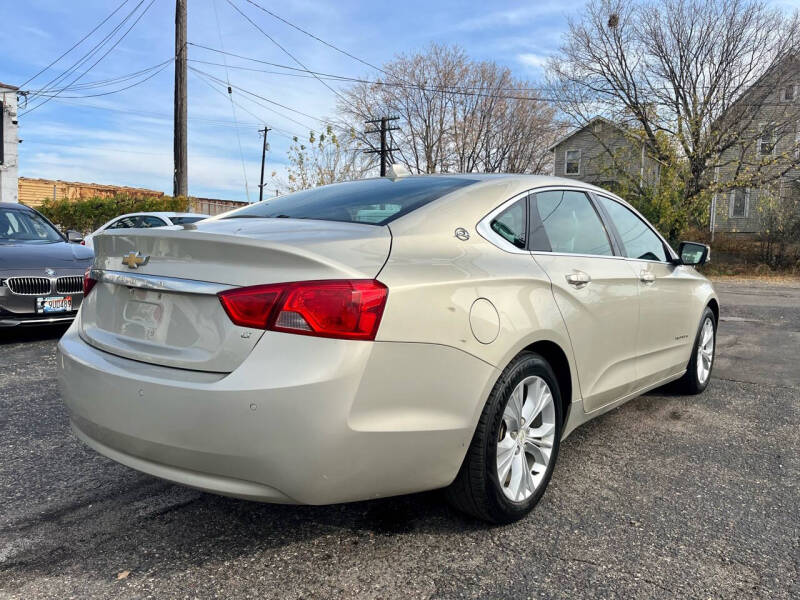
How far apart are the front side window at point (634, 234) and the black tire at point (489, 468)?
1.56m

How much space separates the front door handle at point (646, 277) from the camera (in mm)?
3798

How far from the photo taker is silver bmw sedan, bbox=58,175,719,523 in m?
2.08

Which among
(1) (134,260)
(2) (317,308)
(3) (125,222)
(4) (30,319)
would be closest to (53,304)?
(4) (30,319)

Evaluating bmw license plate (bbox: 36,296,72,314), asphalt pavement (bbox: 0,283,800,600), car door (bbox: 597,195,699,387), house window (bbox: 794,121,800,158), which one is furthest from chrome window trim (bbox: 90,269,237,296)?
house window (bbox: 794,121,800,158)

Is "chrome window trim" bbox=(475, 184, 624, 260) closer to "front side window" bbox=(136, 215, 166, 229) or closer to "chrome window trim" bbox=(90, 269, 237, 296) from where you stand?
"chrome window trim" bbox=(90, 269, 237, 296)

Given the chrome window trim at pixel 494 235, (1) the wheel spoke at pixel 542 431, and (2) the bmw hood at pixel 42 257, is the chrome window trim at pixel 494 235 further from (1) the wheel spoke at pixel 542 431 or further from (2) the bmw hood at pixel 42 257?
(2) the bmw hood at pixel 42 257

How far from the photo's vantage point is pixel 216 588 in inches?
86.2

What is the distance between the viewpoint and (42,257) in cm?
666

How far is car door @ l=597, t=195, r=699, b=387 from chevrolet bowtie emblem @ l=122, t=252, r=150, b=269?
2.55 m

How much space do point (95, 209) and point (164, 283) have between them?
2062 centimetres

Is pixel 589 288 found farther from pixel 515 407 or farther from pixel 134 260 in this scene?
pixel 134 260

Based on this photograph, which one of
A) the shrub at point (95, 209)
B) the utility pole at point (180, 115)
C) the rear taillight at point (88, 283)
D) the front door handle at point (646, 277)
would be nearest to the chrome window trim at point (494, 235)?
the front door handle at point (646, 277)

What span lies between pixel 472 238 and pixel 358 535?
127 cm

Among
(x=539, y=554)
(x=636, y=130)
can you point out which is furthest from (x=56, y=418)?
(x=636, y=130)
